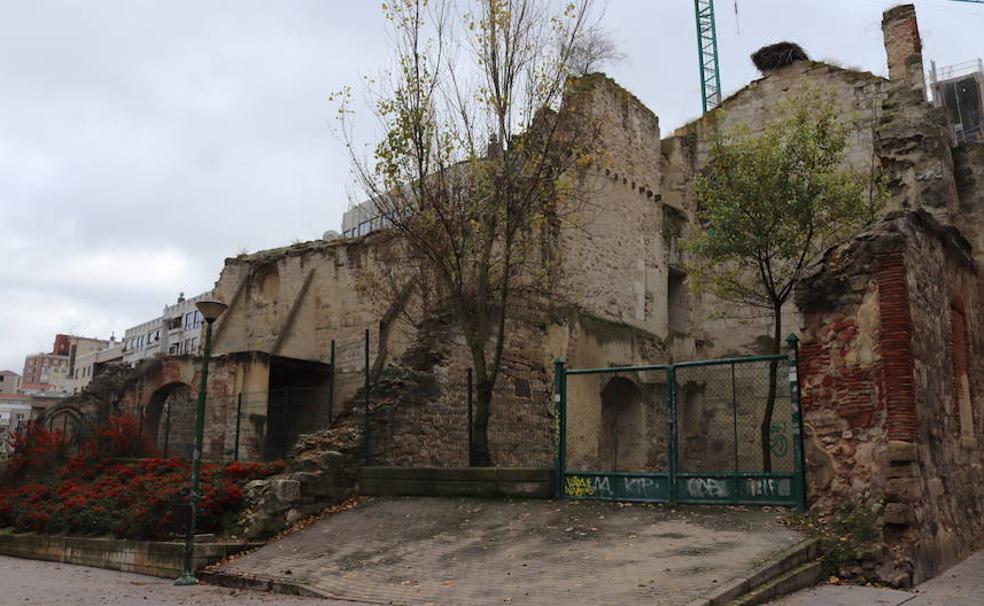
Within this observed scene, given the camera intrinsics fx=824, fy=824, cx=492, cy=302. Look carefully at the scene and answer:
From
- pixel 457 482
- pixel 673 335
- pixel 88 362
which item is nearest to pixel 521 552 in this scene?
pixel 457 482

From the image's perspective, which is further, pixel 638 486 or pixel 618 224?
pixel 618 224

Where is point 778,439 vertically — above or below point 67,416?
below

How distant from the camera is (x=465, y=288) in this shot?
14.6 metres

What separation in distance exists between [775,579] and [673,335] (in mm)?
14673

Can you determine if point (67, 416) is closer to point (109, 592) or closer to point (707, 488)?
point (109, 592)

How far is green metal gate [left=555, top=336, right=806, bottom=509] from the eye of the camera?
10.0 meters

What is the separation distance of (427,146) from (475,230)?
1642 mm

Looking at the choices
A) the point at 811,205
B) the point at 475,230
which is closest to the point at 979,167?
the point at 811,205

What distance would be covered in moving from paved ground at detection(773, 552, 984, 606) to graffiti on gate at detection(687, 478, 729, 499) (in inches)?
87.0

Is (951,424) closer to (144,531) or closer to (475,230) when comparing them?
(475,230)

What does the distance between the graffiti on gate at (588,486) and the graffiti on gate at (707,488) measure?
113 cm

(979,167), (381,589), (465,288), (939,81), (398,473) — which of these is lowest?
(381,589)

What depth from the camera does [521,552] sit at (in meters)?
9.07

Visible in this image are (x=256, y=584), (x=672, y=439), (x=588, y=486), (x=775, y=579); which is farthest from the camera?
(x=588, y=486)
